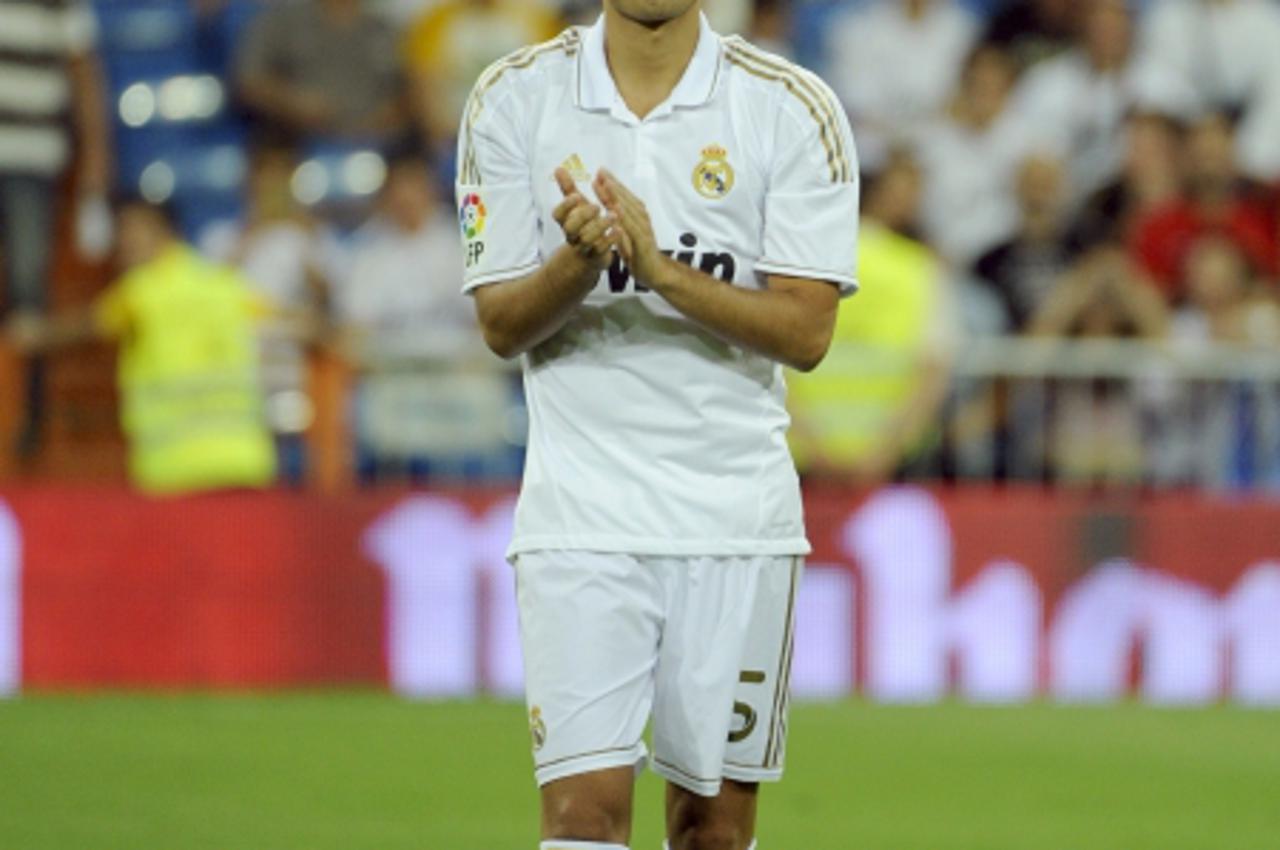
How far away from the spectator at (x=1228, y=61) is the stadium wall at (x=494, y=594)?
9.46 ft

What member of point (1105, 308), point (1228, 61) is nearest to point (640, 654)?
point (1105, 308)

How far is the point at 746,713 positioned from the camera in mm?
4930

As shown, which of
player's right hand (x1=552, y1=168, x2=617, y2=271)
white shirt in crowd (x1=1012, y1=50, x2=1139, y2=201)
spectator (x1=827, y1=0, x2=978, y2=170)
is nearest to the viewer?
player's right hand (x1=552, y1=168, x2=617, y2=271)

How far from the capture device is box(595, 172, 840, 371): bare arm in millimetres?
4523

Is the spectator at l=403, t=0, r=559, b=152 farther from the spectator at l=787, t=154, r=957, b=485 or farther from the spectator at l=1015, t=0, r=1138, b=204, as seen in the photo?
the spectator at l=787, t=154, r=957, b=485

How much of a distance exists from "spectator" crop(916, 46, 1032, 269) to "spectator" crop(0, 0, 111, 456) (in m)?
4.36

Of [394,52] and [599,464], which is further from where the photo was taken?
[394,52]

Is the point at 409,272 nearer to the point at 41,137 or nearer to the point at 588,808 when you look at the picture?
the point at 41,137

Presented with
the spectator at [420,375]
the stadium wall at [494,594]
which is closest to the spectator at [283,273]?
the spectator at [420,375]

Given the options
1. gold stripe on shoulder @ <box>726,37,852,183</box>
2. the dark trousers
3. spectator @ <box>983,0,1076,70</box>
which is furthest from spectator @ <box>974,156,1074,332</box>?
gold stripe on shoulder @ <box>726,37,852,183</box>

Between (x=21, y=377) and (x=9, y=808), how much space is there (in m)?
4.28

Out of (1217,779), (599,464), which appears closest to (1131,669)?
(1217,779)

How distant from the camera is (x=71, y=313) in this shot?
42.4 feet

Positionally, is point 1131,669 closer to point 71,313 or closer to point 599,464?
point 71,313
